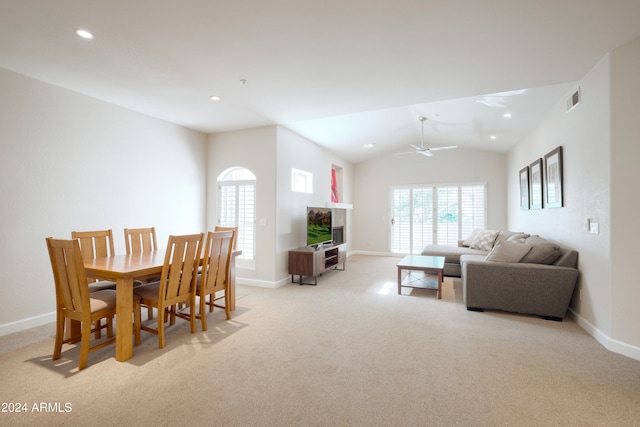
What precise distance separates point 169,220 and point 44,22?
3002 millimetres

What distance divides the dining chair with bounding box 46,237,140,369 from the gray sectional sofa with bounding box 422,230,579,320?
12.6 feet

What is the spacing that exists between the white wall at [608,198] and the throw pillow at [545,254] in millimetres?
183

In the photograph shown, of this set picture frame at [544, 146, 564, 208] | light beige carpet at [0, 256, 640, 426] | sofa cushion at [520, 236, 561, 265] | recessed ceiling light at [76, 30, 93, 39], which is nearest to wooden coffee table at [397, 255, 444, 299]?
light beige carpet at [0, 256, 640, 426]

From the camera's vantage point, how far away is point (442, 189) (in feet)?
25.8

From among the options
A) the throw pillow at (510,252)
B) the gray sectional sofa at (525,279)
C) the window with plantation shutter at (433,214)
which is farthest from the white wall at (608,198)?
the window with plantation shutter at (433,214)

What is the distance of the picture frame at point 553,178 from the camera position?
3779mm

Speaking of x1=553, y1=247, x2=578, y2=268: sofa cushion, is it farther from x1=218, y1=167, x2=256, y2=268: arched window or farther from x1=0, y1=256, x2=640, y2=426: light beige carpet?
x1=218, y1=167, x2=256, y2=268: arched window

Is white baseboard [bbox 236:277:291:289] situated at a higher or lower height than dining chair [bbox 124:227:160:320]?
lower

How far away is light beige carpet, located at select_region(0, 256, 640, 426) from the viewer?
1833 millimetres

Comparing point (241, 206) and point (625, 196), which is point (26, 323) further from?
point (625, 196)

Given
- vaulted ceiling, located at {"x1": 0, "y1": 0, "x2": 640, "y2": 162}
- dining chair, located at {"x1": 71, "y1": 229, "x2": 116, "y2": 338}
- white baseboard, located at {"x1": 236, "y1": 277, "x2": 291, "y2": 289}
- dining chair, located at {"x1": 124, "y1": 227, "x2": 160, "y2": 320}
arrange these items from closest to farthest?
vaulted ceiling, located at {"x1": 0, "y1": 0, "x2": 640, "y2": 162}, dining chair, located at {"x1": 71, "y1": 229, "x2": 116, "y2": 338}, dining chair, located at {"x1": 124, "y1": 227, "x2": 160, "y2": 320}, white baseboard, located at {"x1": 236, "y1": 277, "x2": 291, "y2": 289}

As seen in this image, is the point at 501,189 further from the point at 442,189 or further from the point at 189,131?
the point at 189,131

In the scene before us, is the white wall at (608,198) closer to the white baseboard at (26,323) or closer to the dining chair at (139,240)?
the dining chair at (139,240)

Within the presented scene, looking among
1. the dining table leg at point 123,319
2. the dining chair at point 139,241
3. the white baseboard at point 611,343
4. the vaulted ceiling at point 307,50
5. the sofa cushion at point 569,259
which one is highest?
the vaulted ceiling at point 307,50
